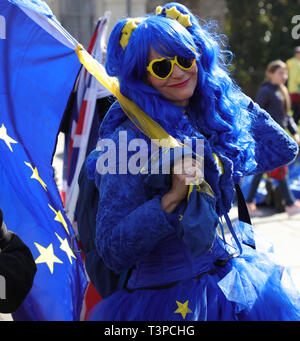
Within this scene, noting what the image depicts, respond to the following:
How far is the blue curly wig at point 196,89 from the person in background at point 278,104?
3.80 meters

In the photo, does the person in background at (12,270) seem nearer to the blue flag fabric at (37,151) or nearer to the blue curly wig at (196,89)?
the blue flag fabric at (37,151)

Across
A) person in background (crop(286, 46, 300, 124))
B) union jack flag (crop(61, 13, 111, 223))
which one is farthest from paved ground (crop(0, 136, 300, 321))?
person in background (crop(286, 46, 300, 124))

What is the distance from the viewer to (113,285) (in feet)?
5.74

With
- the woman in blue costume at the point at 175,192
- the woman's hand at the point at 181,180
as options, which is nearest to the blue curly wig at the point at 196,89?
the woman in blue costume at the point at 175,192

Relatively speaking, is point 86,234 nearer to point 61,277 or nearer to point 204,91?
point 61,277

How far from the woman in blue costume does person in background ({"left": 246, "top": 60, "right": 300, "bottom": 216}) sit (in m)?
3.84

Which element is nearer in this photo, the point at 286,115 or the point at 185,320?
the point at 185,320

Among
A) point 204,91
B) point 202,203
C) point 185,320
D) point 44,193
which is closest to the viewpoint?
point 202,203

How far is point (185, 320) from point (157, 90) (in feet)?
2.57

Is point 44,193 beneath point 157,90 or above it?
beneath

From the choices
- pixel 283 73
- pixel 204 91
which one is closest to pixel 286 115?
pixel 283 73

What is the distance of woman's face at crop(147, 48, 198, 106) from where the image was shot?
5.45ft

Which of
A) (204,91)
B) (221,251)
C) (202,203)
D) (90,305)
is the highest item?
(204,91)

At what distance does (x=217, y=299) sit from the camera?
170 centimetres
